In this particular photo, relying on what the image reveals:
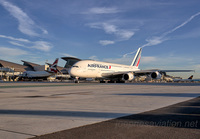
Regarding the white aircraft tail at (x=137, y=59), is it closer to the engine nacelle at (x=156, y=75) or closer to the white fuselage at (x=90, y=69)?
the white fuselage at (x=90, y=69)

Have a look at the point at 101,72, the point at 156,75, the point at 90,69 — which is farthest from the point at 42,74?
the point at 156,75

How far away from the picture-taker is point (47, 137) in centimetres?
338

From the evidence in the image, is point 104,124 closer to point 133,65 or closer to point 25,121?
point 25,121

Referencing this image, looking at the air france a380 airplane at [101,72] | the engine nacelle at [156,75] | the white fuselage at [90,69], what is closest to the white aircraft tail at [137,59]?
the air france a380 airplane at [101,72]

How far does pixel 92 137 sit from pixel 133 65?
183 ft

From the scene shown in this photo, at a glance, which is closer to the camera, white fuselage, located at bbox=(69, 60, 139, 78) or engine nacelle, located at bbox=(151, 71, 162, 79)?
white fuselage, located at bbox=(69, 60, 139, 78)

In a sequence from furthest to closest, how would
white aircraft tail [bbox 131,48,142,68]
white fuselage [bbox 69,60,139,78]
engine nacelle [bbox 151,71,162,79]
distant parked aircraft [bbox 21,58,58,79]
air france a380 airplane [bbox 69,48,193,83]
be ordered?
distant parked aircraft [bbox 21,58,58,79] → white aircraft tail [bbox 131,48,142,68] → engine nacelle [bbox 151,71,162,79] → air france a380 airplane [bbox 69,48,193,83] → white fuselage [bbox 69,60,139,78]

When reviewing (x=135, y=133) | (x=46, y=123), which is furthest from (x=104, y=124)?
(x=46, y=123)

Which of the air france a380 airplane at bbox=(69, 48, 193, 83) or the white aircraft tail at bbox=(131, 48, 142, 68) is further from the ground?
the white aircraft tail at bbox=(131, 48, 142, 68)

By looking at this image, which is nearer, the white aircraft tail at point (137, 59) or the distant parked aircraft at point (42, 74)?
the white aircraft tail at point (137, 59)

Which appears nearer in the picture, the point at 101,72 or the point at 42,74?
the point at 101,72

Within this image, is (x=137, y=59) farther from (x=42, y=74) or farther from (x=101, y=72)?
(x=42, y=74)

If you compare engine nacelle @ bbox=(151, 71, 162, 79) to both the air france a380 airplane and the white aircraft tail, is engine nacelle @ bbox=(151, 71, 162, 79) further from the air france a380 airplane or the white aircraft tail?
the white aircraft tail

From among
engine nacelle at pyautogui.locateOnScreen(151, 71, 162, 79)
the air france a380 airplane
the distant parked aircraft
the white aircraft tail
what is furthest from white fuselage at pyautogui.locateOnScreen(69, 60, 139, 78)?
the distant parked aircraft
